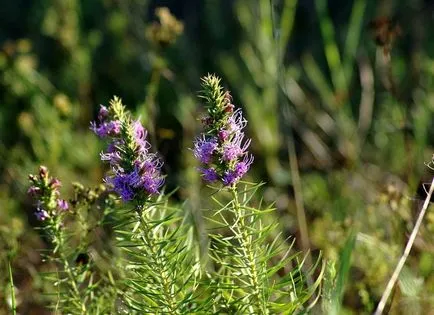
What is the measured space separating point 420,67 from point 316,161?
2.39ft

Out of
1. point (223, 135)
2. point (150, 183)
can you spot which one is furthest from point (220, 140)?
point (150, 183)

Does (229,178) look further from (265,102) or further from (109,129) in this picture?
(265,102)

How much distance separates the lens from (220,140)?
1473mm

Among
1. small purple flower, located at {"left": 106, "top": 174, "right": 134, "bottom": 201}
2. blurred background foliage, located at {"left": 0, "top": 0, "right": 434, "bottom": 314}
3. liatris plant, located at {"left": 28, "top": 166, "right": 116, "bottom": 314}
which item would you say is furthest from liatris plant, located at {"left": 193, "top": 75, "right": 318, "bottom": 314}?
blurred background foliage, located at {"left": 0, "top": 0, "right": 434, "bottom": 314}

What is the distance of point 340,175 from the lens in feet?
11.3

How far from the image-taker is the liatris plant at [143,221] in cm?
150

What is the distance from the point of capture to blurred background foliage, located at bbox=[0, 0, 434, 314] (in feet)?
9.14

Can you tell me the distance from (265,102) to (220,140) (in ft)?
7.43

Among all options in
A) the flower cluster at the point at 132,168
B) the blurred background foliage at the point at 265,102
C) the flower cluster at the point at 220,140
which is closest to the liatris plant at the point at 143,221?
the flower cluster at the point at 132,168

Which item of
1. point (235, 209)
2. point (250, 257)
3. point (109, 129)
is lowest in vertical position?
point (250, 257)

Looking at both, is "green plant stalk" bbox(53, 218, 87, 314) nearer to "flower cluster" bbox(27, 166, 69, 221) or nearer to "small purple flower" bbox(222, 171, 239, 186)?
"flower cluster" bbox(27, 166, 69, 221)

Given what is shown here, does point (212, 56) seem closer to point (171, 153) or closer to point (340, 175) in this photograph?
point (171, 153)

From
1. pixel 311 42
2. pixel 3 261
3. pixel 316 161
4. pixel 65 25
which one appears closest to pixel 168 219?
pixel 3 261

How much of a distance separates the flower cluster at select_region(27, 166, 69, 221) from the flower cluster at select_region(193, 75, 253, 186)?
0.38 metres
